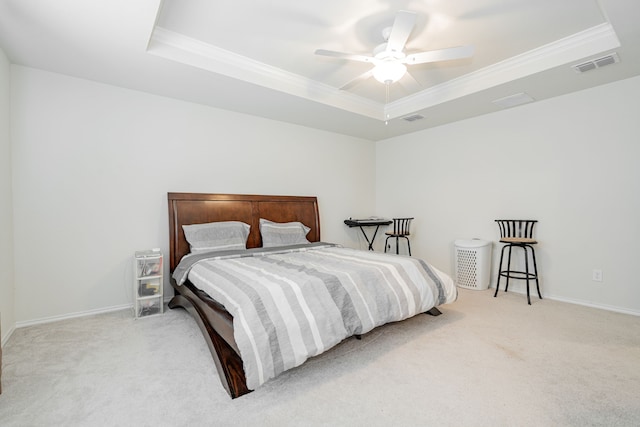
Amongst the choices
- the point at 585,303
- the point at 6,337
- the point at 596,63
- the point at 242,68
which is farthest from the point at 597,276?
the point at 6,337

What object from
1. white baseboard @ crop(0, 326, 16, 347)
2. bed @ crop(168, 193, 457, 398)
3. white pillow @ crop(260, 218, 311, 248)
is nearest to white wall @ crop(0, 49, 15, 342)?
white baseboard @ crop(0, 326, 16, 347)

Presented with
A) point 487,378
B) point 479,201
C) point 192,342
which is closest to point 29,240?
point 192,342

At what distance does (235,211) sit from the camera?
3.84m

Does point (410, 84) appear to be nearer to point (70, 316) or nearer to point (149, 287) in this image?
point (149, 287)

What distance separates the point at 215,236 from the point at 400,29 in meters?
2.65

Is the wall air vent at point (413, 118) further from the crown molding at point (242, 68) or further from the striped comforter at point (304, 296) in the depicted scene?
the striped comforter at point (304, 296)

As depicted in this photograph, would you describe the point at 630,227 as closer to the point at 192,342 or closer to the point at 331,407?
the point at 331,407

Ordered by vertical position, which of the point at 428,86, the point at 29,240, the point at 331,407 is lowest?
the point at 331,407

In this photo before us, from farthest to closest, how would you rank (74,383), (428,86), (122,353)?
(428,86) < (122,353) < (74,383)

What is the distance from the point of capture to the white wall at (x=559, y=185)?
3.10 meters

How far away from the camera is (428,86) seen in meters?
3.68

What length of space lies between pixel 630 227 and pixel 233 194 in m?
4.32

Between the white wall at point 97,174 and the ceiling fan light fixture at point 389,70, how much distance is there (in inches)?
81.7

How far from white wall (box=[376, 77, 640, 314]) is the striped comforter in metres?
1.71
